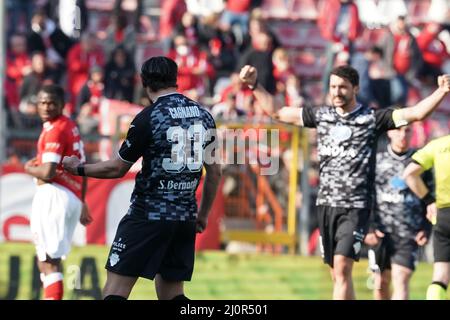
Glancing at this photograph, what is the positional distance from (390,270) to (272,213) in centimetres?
395

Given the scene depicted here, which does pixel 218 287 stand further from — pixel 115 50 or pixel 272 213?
pixel 115 50

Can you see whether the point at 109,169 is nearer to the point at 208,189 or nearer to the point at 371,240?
the point at 208,189

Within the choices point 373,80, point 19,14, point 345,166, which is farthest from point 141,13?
point 345,166

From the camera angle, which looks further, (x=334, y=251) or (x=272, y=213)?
(x=272, y=213)

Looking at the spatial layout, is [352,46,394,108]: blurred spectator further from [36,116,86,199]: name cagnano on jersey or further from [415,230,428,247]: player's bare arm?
[36,116,86,199]: name cagnano on jersey

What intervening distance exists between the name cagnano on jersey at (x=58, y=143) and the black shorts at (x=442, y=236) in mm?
3605

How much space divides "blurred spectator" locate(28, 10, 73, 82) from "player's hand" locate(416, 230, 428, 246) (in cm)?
882

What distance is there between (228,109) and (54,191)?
6681 millimetres

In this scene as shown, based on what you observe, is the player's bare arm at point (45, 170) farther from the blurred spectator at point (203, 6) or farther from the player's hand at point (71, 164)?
the blurred spectator at point (203, 6)

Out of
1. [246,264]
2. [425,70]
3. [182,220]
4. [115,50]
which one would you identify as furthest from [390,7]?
[182,220]

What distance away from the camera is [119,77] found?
758 inches

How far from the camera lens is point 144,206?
9.33 meters

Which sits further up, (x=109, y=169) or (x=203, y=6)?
(x=203, y=6)
